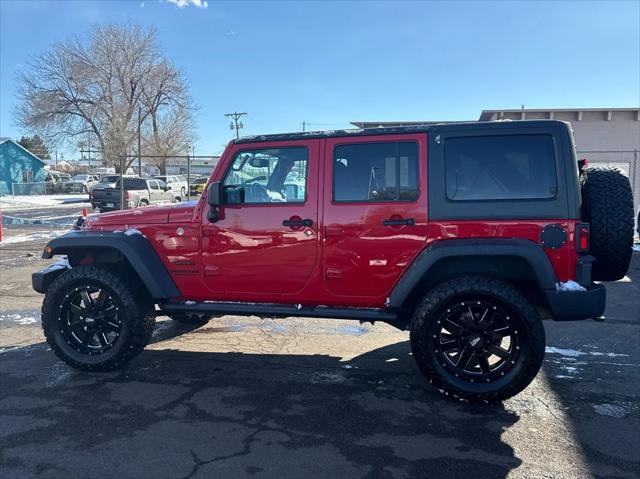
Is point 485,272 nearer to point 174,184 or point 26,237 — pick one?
point 26,237

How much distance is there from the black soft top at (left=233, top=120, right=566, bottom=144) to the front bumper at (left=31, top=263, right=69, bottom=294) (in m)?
2.08

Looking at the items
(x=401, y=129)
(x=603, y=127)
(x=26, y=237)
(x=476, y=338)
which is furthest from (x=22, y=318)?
(x=603, y=127)

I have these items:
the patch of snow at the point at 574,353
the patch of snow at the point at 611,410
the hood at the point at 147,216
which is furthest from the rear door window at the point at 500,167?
the hood at the point at 147,216

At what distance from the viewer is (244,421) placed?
3490 millimetres

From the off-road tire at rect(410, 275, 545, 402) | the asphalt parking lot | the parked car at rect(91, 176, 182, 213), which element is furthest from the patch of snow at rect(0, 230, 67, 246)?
the off-road tire at rect(410, 275, 545, 402)

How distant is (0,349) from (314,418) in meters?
3.53

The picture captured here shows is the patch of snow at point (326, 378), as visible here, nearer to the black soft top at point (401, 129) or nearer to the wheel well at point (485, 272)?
the wheel well at point (485, 272)

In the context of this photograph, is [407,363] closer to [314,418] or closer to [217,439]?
[314,418]

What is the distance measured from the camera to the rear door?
3.87 metres

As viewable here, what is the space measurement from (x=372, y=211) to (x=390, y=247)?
12.4 inches

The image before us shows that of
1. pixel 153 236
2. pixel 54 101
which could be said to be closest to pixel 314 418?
pixel 153 236

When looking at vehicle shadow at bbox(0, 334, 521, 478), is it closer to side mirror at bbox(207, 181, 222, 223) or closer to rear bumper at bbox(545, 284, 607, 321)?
rear bumper at bbox(545, 284, 607, 321)

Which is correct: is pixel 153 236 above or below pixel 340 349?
above

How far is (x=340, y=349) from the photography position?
5.10 metres
